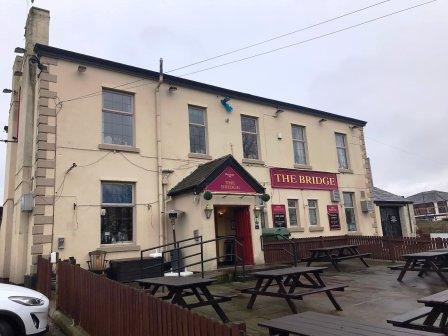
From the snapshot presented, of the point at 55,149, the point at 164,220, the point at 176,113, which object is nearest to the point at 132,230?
the point at 164,220

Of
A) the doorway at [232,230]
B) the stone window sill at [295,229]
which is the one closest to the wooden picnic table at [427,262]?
the doorway at [232,230]

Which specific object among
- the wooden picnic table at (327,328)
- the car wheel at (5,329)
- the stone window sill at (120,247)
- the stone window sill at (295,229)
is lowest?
the car wheel at (5,329)

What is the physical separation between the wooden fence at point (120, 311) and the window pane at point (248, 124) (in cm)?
1034

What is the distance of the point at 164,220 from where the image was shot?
12.8 m

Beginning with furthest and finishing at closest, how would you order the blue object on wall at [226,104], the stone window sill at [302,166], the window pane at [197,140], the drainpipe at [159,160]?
the stone window sill at [302,166]
the blue object on wall at [226,104]
the window pane at [197,140]
the drainpipe at [159,160]

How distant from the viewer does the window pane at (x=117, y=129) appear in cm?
1259

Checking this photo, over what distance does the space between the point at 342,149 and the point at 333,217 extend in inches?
168

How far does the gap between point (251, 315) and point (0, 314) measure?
13.7 feet

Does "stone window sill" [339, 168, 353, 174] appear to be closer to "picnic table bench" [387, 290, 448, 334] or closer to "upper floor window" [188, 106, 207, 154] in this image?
"upper floor window" [188, 106, 207, 154]

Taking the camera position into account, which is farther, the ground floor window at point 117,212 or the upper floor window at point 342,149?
the upper floor window at point 342,149

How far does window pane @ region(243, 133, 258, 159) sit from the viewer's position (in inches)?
635

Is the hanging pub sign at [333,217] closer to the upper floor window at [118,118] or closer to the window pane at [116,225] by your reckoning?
the window pane at [116,225]

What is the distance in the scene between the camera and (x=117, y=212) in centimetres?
1212

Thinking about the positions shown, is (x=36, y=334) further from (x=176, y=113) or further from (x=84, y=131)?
(x=176, y=113)
